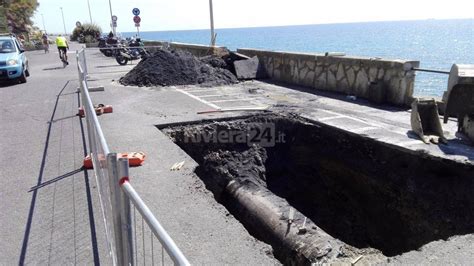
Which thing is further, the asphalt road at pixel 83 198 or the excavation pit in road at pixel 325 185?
the excavation pit in road at pixel 325 185

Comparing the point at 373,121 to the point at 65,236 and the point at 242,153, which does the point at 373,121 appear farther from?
the point at 65,236

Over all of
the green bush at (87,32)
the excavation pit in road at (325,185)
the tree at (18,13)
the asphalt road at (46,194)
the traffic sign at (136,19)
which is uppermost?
the tree at (18,13)

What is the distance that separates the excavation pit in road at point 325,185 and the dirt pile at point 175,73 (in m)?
6.48

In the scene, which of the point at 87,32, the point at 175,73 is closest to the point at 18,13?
the point at 87,32

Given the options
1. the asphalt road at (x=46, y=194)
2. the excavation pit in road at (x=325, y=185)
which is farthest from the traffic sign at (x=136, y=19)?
the excavation pit in road at (x=325, y=185)

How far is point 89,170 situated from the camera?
6.54m

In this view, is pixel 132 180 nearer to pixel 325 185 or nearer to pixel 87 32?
pixel 325 185

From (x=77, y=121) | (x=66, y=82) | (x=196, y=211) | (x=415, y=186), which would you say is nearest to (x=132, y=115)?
(x=77, y=121)

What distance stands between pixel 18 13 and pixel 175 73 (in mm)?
54285

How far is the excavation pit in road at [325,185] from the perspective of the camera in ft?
19.0

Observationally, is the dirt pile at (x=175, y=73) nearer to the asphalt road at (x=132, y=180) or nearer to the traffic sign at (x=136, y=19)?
the asphalt road at (x=132, y=180)

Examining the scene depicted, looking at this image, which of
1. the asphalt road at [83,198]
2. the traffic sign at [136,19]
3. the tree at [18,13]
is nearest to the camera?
the asphalt road at [83,198]

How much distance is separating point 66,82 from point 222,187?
11920 millimetres

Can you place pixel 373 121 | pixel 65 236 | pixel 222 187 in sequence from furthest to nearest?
1. pixel 373 121
2. pixel 222 187
3. pixel 65 236
